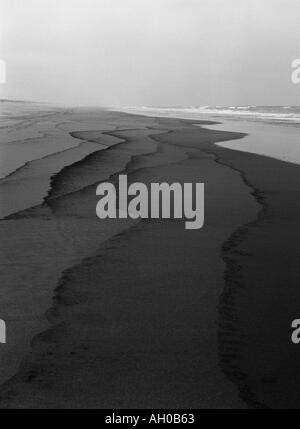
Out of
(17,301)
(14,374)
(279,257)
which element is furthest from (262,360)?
(279,257)

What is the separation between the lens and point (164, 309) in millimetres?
4219

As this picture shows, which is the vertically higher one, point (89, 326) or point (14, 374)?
point (89, 326)

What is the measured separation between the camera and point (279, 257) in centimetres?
554

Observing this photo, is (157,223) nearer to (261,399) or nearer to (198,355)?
(198,355)

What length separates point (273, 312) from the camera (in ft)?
13.8

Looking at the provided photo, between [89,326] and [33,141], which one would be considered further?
[33,141]

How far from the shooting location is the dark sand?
313 centimetres

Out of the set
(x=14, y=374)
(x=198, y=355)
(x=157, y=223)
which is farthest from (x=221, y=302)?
(x=157, y=223)

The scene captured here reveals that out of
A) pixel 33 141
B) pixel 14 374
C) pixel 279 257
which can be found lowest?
pixel 14 374

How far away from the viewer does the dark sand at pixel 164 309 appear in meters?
3.13

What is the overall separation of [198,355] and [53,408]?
38.5 inches
